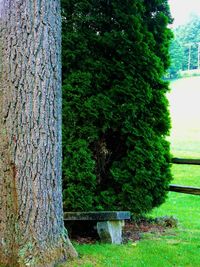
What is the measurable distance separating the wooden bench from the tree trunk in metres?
0.93

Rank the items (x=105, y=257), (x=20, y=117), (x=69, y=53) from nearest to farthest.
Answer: (x=20, y=117) → (x=105, y=257) → (x=69, y=53)

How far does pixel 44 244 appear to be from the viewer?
3225mm

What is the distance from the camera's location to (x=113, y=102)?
4.85m

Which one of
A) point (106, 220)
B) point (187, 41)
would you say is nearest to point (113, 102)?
point (106, 220)

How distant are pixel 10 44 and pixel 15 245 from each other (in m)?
1.67

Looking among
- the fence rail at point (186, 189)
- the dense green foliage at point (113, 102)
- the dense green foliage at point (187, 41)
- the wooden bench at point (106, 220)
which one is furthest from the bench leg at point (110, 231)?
the dense green foliage at point (187, 41)

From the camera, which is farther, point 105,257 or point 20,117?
point 105,257

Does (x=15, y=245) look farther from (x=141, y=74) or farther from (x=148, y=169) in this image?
(x=141, y=74)

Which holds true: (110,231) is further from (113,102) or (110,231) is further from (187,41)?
(187,41)

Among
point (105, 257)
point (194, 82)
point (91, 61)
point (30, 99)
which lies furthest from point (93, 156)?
point (194, 82)

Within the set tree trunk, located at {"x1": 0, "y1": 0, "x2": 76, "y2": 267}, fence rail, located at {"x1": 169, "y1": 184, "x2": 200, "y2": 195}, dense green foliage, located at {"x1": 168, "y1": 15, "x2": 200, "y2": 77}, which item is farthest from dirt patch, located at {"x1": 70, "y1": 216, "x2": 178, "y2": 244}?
dense green foliage, located at {"x1": 168, "y1": 15, "x2": 200, "y2": 77}

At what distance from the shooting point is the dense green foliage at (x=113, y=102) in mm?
4738

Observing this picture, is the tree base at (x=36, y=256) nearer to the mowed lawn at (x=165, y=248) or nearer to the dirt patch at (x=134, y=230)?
the mowed lawn at (x=165, y=248)

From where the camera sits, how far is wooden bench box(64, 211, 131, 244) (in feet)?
13.7
